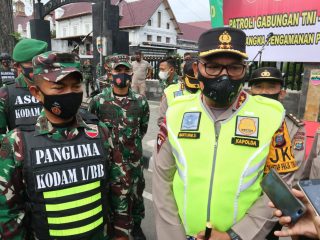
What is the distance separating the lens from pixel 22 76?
2748mm

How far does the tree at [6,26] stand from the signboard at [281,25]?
5110 millimetres

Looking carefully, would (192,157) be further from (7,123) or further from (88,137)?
(7,123)

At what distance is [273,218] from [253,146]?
0.38 metres

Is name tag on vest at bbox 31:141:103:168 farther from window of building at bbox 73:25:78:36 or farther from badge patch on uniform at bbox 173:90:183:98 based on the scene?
window of building at bbox 73:25:78:36

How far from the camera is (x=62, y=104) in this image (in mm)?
1596

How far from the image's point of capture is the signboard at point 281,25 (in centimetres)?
500

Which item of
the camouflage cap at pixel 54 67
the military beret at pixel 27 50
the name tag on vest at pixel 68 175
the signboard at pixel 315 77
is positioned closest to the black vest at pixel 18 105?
the military beret at pixel 27 50

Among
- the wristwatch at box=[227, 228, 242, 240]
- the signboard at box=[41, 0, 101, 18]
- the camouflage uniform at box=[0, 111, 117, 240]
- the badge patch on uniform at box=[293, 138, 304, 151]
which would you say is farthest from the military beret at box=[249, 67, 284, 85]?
the signboard at box=[41, 0, 101, 18]

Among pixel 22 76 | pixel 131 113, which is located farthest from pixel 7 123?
pixel 131 113

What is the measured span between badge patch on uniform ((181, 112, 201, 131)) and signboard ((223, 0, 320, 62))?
4457mm

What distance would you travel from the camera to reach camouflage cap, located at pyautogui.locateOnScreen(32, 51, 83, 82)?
157cm

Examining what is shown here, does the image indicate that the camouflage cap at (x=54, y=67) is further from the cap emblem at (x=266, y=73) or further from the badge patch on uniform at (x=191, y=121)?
the cap emblem at (x=266, y=73)

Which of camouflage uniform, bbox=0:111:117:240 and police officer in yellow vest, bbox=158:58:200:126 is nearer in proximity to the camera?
camouflage uniform, bbox=0:111:117:240

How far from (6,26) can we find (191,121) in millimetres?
6968
